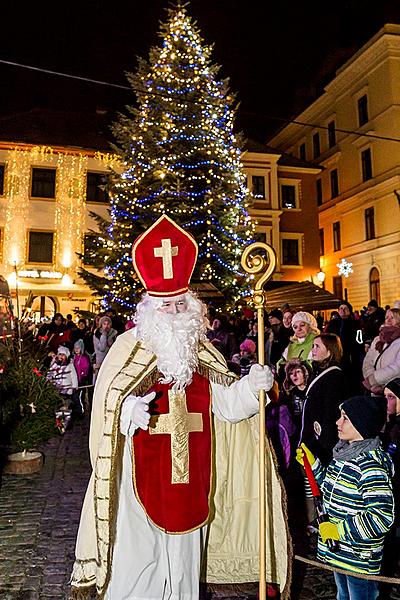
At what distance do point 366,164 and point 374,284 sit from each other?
25.2 ft

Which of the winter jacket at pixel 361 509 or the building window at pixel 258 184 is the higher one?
the building window at pixel 258 184

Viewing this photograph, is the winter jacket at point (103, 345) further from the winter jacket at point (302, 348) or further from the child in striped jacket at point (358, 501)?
the child in striped jacket at point (358, 501)

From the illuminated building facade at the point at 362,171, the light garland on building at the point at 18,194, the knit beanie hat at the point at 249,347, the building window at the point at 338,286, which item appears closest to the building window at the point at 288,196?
the illuminated building facade at the point at 362,171

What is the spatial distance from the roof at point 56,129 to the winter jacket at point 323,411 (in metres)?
24.7

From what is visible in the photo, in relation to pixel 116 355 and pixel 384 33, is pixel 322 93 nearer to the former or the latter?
pixel 384 33

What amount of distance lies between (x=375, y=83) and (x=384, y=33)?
9.20 ft

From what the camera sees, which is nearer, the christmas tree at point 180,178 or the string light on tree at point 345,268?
the christmas tree at point 180,178

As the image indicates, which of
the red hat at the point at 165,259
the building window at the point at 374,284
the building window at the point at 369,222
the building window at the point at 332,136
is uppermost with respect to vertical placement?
the building window at the point at 332,136

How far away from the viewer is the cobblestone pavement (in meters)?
4.06

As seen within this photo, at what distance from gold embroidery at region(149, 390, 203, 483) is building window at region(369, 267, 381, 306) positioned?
96.9ft

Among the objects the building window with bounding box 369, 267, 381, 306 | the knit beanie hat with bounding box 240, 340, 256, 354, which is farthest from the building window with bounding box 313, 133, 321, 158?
the knit beanie hat with bounding box 240, 340, 256, 354

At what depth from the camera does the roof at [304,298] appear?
15742 millimetres

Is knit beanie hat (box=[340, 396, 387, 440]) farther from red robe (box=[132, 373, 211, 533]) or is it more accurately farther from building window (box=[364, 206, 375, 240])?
building window (box=[364, 206, 375, 240])

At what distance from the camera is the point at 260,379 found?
10.3 feet
